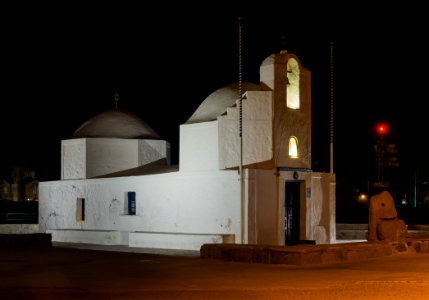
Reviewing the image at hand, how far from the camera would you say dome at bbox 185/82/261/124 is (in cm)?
2511

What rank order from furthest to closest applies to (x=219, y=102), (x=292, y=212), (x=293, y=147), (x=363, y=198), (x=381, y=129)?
(x=363, y=198) < (x=219, y=102) < (x=292, y=212) < (x=293, y=147) < (x=381, y=129)

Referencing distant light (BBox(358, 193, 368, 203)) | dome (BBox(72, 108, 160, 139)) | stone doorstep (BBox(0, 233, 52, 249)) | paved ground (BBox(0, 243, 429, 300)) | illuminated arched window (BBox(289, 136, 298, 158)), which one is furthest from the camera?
distant light (BBox(358, 193, 368, 203))

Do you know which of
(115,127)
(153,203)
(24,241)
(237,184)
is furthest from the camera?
(115,127)

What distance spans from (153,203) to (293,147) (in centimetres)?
583

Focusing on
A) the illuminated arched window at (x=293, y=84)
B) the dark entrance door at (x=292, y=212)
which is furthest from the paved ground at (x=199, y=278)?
the illuminated arched window at (x=293, y=84)

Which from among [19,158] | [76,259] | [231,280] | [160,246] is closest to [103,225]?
[160,246]

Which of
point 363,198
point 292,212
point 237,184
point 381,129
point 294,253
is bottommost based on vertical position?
point 294,253

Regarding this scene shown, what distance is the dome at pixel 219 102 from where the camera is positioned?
25.1 metres

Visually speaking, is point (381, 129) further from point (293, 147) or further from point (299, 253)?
point (299, 253)

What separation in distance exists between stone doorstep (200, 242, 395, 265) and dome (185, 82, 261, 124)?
6.94m

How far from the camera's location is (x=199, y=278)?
49.5 ft

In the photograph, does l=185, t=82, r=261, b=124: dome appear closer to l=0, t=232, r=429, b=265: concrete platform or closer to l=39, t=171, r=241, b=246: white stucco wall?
l=39, t=171, r=241, b=246: white stucco wall

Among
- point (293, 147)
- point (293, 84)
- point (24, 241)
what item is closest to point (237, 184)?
point (293, 147)

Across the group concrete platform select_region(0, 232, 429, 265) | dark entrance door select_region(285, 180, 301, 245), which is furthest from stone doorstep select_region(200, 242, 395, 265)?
dark entrance door select_region(285, 180, 301, 245)
